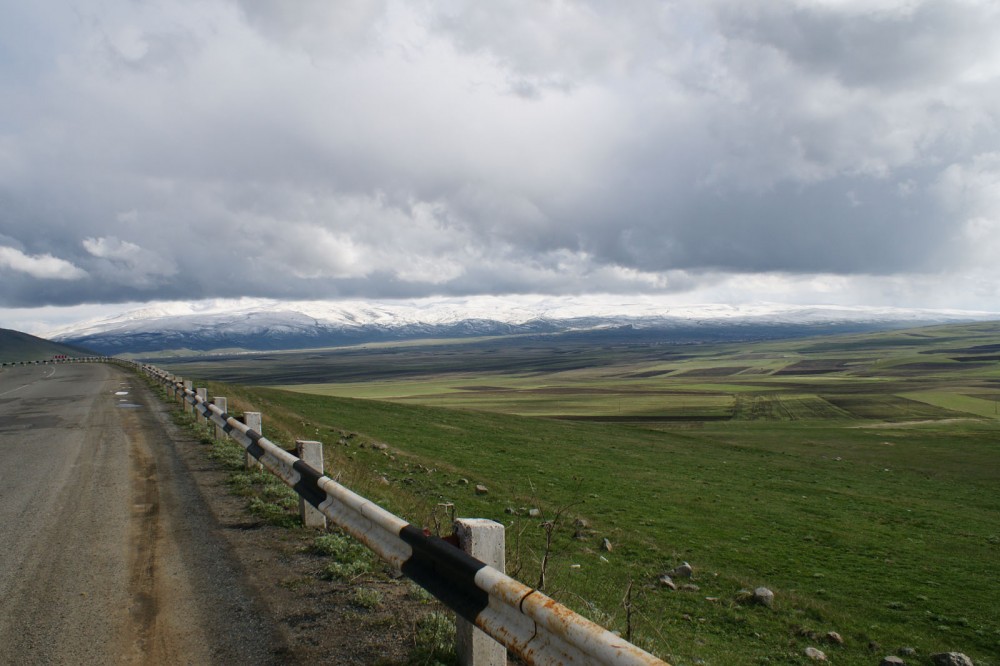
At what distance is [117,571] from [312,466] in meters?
2.61

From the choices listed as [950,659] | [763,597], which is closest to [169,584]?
[763,597]

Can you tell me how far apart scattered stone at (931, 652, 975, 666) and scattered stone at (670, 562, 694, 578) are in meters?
4.01

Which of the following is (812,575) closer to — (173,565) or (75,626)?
(173,565)

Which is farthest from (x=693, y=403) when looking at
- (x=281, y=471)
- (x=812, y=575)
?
(x=281, y=471)

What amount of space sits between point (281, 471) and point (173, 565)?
2.66 metres

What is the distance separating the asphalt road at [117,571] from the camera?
536cm

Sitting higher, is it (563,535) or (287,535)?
(287,535)

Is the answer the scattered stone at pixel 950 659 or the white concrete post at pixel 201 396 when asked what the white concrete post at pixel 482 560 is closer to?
the scattered stone at pixel 950 659

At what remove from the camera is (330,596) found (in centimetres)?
641

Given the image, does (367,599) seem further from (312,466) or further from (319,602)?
(312,466)

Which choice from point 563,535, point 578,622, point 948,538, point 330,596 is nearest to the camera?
point 578,622

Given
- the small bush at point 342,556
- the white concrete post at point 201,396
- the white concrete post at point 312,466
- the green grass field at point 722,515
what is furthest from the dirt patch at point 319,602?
the white concrete post at point 201,396

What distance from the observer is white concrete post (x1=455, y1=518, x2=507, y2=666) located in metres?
4.70

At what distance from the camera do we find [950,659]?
874 cm
